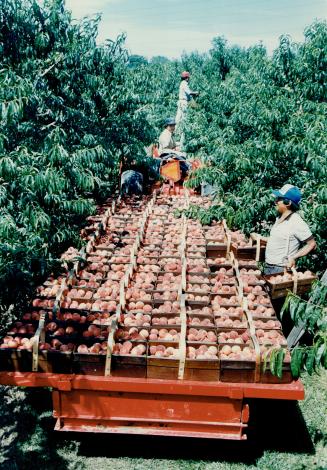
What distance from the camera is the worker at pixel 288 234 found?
5527 mm

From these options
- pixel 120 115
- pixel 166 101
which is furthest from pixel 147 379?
pixel 166 101

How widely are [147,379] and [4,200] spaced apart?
2.20 meters

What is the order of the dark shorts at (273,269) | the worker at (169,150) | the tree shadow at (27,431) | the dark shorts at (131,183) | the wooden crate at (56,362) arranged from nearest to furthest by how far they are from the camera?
the wooden crate at (56,362) < the tree shadow at (27,431) < the dark shorts at (273,269) < the dark shorts at (131,183) < the worker at (169,150)

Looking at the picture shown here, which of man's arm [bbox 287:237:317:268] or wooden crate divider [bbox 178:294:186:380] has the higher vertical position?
man's arm [bbox 287:237:317:268]

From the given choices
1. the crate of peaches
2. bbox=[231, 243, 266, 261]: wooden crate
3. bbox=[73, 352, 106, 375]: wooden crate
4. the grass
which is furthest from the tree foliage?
bbox=[231, 243, 266, 261]: wooden crate

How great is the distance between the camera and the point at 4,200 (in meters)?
4.12

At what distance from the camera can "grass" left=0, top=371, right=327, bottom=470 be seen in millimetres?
4320

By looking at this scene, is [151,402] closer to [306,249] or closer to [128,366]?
[128,366]

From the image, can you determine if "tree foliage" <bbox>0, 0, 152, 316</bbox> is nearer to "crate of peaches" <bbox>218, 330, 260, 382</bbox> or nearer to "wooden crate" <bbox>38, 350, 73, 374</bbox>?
"wooden crate" <bbox>38, 350, 73, 374</bbox>

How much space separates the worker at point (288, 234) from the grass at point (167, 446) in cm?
190

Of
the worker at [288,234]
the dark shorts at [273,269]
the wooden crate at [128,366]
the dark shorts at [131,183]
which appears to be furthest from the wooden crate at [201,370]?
the dark shorts at [131,183]

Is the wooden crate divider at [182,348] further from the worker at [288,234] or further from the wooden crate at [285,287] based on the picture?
the worker at [288,234]

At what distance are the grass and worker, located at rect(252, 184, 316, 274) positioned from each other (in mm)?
1900

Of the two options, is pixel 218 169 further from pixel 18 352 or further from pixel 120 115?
pixel 18 352
